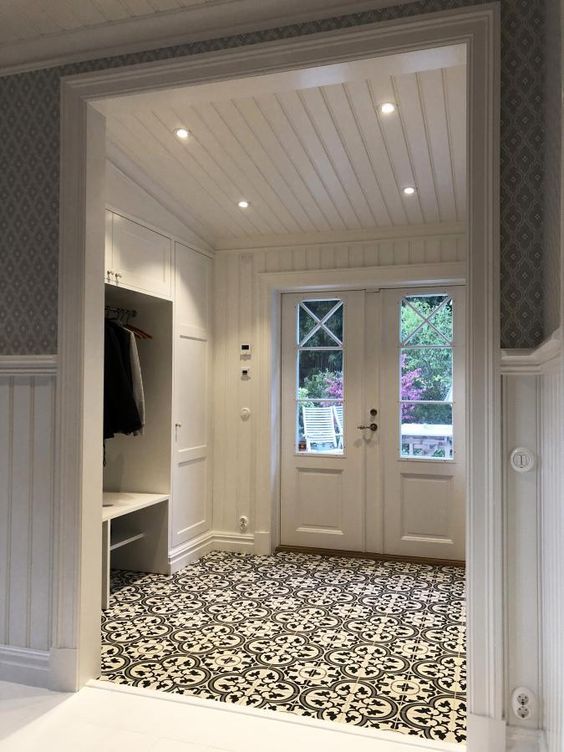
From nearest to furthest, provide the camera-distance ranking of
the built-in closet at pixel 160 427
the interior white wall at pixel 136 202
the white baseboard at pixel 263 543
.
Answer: the interior white wall at pixel 136 202 → the built-in closet at pixel 160 427 → the white baseboard at pixel 263 543

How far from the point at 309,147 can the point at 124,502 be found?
7.85 ft

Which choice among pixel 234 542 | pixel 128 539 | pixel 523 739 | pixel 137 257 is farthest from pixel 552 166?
pixel 234 542

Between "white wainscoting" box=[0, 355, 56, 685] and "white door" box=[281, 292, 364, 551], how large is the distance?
2.49 m

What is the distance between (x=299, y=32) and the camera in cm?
221

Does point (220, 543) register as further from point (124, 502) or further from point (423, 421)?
point (423, 421)

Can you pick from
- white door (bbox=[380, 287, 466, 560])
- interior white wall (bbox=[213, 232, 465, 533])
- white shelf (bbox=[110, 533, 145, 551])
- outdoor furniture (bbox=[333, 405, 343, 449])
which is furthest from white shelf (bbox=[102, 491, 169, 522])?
white door (bbox=[380, 287, 466, 560])

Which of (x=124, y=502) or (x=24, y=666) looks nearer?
(x=24, y=666)

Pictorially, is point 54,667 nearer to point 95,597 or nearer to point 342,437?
point 95,597

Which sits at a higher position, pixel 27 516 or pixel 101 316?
pixel 101 316

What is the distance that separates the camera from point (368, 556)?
4.53 meters

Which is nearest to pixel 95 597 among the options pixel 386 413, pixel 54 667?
pixel 54 667

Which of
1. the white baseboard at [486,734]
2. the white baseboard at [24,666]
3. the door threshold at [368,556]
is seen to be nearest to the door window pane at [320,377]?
the door threshold at [368,556]

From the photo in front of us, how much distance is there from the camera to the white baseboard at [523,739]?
1875 mm

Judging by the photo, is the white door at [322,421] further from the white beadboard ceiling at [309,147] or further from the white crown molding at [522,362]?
the white crown molding at [522,362]
